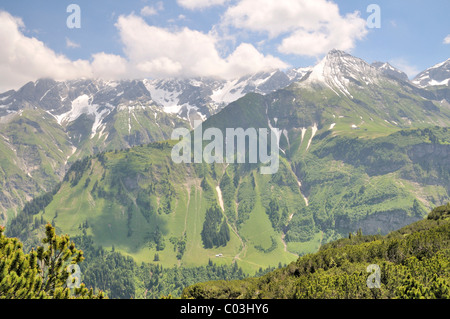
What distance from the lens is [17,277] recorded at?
25.7 m

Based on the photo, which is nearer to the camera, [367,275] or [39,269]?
[39,269]

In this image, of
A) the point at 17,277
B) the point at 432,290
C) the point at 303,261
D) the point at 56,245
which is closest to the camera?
the point at 17,277

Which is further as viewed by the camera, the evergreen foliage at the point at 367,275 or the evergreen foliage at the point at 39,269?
the evergreen foliage at the point at 367,275

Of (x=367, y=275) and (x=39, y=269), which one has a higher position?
(x=39, y=269)

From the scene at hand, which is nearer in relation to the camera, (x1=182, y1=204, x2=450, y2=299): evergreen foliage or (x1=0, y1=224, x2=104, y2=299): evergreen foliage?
(x1=0, y1=224, x2=104, y2=299): evergreen foliage
